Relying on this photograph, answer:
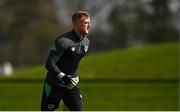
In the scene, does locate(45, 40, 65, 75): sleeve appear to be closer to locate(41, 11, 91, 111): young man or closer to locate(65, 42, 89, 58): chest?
locate(41, 11, 91, 111): young man

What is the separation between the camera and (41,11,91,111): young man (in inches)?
369

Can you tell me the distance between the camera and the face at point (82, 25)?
9375 mm

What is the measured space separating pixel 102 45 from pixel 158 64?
3820 cm

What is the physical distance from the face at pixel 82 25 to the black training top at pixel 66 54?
11cm

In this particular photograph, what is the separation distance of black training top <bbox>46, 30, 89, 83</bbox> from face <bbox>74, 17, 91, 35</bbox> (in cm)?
11

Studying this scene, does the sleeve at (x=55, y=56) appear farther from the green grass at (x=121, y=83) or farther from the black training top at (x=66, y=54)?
the green grass at (x=121, y=83)

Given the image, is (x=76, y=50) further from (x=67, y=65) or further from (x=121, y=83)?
(x=121, y=83)

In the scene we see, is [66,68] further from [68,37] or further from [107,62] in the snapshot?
[107,62]

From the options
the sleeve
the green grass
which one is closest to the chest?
the sleeve

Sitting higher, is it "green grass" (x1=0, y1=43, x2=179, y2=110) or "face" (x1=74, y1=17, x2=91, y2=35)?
"face" (x1=74, y1=17, x2=91, y2=35)

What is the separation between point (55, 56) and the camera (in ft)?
30.8

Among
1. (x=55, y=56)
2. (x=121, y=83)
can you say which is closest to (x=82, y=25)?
(x=55, y=56)

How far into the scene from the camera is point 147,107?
2506 centimetres

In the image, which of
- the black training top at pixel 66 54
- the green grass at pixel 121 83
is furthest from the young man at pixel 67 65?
the green grass at pixel 121 83
